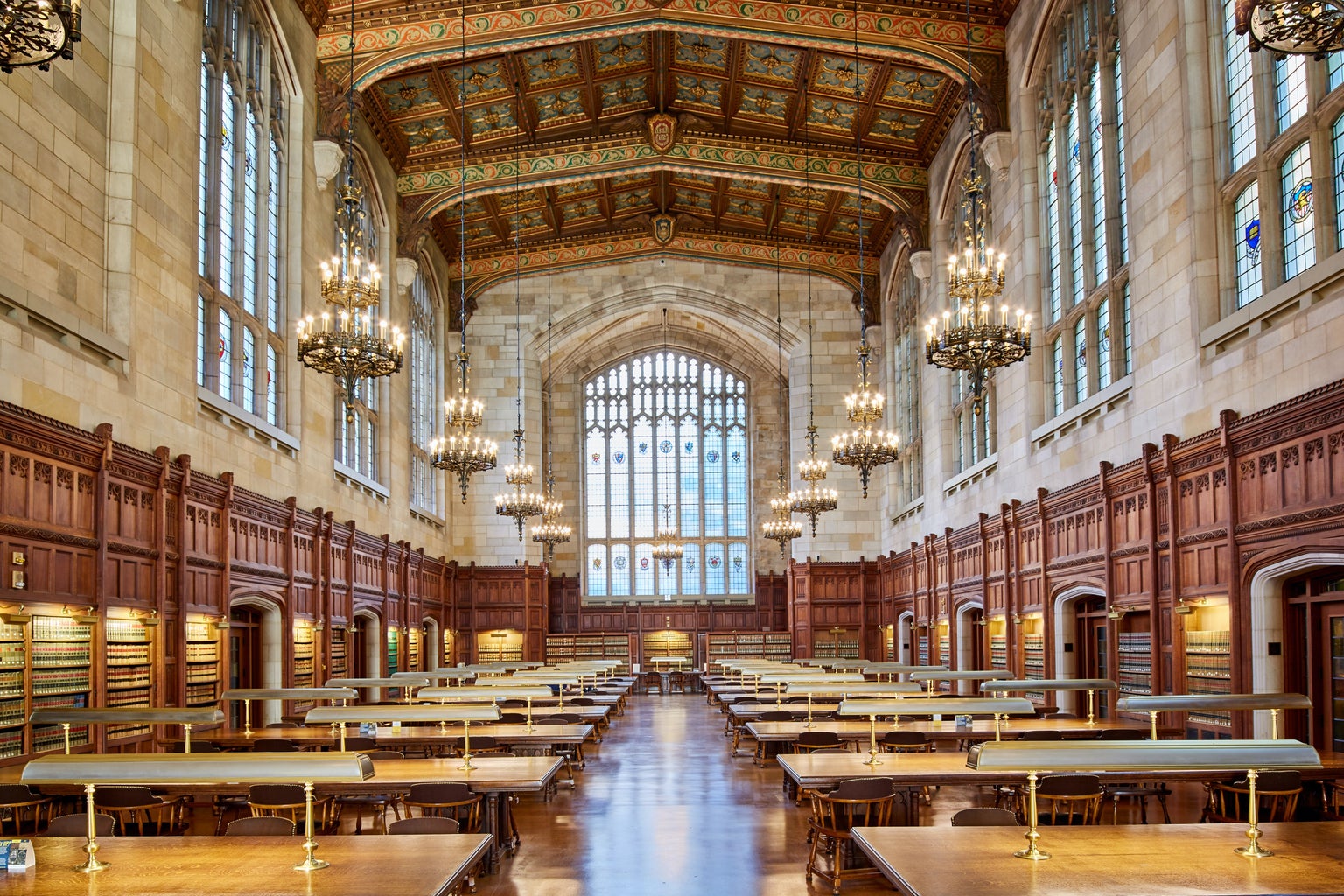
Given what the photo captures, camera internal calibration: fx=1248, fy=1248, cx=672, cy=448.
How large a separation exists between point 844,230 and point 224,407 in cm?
1937

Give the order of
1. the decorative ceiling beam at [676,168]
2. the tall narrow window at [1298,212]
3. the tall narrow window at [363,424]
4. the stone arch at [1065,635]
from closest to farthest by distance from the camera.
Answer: the tall narrow window at [1298,212] → the stone arch at [1065,635] → the tall narrow window at [363,424] → the decorative ceiling beam at [676,168]

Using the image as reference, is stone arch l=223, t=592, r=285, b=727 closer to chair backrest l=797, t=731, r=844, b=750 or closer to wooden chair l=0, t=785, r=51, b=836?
wooden chair l=0, t=785, r=51, b=836

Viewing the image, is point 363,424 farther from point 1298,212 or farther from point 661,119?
point 1298,212

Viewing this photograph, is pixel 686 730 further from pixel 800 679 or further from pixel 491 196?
pixel 491 196

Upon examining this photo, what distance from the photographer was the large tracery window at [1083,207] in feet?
53.8

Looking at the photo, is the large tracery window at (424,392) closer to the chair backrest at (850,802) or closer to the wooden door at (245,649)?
A: the wooden door at (245,649)

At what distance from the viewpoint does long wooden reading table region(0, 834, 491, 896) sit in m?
5.30

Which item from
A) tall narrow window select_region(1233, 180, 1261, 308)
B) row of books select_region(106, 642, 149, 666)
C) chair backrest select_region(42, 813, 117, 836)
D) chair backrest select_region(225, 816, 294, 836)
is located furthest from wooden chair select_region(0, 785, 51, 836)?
tall narrow window select_region(1233, 180, 1261, 308)

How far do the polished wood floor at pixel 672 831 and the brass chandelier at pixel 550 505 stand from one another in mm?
11861

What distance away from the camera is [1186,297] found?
1372cm

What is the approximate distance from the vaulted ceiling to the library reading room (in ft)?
0.36

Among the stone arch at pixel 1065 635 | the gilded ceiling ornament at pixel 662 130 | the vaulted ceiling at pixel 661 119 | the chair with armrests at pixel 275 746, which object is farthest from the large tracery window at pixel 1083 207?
the chair with armrests at pixel 275 746

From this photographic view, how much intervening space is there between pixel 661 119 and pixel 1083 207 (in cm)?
1089

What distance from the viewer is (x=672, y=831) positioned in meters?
11.3
